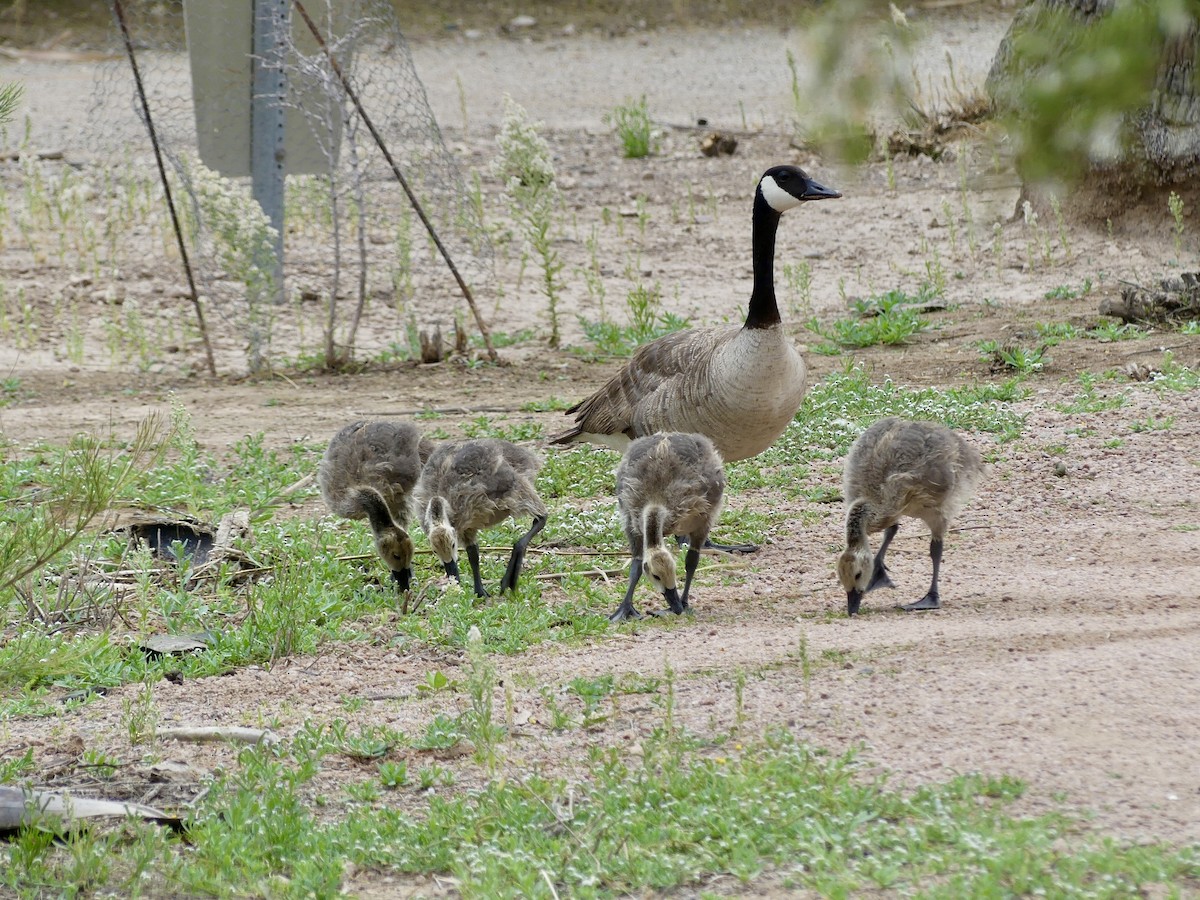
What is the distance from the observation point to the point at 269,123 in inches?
535

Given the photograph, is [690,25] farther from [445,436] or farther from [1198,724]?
[1198,724]

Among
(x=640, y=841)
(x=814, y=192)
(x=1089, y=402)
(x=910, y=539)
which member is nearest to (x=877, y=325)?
(x=1089, y=402)

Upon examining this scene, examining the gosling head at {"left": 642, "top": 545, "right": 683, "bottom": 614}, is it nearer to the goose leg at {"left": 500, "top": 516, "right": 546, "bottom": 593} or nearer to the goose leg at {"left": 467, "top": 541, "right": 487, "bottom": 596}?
the goose leg at {"left": 500, "top": 516, "right": 546, "bottom": 593}

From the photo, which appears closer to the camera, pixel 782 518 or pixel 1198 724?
pixel 1198 724

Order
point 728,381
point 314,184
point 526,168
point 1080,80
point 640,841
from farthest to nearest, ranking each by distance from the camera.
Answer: point 314,184 → point 526,168 → point 728,381 → point 640,841 → point 1080,80

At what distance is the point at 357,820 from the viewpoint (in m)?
4.44

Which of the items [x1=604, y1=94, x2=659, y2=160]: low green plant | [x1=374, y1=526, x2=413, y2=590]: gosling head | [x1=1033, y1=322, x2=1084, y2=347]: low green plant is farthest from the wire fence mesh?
[x1=374, y1=526, x2=413, y2=590]: gosling head

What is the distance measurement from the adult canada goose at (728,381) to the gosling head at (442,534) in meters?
1.91

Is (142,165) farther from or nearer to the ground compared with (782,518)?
farther from the ground

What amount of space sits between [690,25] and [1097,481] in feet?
71.9

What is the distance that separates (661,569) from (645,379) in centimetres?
267

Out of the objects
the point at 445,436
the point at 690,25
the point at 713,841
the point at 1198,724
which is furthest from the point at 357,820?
the point at 690,25

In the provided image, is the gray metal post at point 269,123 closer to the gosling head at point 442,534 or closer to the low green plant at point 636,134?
the gosling head at point 442,534

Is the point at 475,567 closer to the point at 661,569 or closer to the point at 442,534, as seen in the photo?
the point at 442,534
